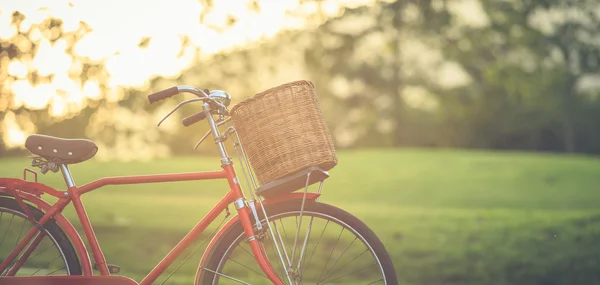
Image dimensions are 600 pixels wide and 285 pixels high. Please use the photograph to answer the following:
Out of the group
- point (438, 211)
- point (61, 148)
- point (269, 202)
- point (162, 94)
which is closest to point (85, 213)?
point (61, 148)

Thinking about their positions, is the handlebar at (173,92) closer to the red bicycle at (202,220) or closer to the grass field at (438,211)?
the red bicycle at (202,220)

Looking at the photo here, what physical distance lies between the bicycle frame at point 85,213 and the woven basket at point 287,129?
0.65 ft

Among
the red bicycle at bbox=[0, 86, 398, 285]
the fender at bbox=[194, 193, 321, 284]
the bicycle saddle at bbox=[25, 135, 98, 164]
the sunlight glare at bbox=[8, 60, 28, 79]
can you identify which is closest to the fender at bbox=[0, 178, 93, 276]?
the red bicycle at bbox=[0, 86, 398, 285]

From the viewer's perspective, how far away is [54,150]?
13.2 feet

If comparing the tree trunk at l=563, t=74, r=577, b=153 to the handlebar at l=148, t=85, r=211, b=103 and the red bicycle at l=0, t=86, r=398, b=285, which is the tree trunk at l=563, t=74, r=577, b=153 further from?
the handlebar at l=148, t=85, r=211, b=103

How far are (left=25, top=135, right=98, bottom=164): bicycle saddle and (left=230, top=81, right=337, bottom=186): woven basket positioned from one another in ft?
2.81

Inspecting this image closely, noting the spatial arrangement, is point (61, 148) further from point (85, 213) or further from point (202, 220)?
point (202, 220)

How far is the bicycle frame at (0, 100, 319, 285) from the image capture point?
3.75m

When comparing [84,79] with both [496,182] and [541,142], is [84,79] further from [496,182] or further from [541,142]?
[541,142]

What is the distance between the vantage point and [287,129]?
141 inches

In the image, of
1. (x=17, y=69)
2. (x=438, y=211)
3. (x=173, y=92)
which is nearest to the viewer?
(x=173, y=92)

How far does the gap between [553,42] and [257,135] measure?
62.4 ft

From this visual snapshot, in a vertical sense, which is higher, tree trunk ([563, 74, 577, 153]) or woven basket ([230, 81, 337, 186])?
A: woven basket ([230, 81, 337, 186])

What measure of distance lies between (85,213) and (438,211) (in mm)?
9016
